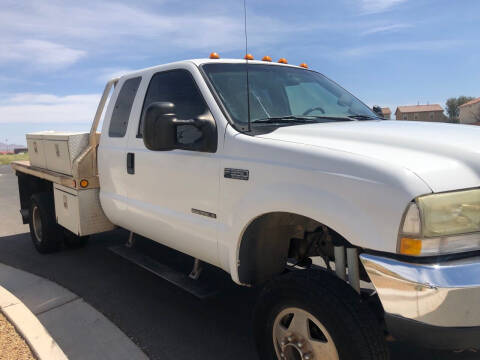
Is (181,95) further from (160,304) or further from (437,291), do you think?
(437,291)

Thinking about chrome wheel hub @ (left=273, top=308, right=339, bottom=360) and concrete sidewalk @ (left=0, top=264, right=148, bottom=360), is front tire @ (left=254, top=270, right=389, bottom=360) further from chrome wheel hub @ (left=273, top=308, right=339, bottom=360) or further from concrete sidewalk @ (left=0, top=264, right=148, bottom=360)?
concrete sidewalk @ (left=0, top=264, right=148, bottom=360)

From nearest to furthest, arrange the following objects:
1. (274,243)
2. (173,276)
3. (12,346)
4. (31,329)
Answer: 1. (274,243)
2. (12,346)
3. (31,329)
4. (173,276)

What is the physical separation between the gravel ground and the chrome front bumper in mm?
2503

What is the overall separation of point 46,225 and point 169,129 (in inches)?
136

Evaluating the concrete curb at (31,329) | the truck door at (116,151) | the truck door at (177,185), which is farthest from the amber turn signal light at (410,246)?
the truck door at (116,151)

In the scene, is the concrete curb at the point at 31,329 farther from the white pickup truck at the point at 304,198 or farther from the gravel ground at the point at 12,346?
the white pickup truck at the point at 304,198

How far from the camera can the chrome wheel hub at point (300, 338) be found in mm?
2221

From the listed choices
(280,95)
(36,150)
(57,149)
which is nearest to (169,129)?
(280,95)

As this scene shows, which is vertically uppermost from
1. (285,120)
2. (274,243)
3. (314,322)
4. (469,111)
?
(285,120)

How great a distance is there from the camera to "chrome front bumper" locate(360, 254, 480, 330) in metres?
1.81

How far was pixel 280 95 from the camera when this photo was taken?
3.44 m

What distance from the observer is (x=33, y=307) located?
155 inches

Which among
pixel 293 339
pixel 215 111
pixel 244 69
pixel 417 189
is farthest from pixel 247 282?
pixel 244 69

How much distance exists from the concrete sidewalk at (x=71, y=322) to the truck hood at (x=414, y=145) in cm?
194
